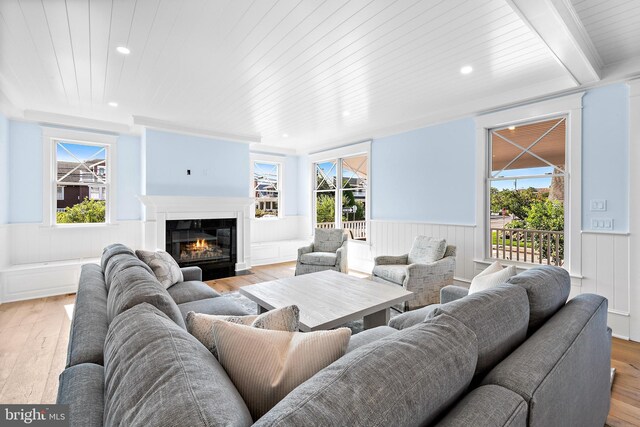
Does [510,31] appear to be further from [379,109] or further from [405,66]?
[379,109]

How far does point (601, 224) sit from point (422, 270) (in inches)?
68.2

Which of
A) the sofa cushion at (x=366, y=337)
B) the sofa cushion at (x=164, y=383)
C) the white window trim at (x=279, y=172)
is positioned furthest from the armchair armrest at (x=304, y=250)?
the sofa cushion at (x=164, y=383)

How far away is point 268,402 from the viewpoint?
81cm

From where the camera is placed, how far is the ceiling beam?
1823 millimetres

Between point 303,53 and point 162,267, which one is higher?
point 303,53

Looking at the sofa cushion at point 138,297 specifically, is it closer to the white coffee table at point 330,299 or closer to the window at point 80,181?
the white coffee table at point 330,299

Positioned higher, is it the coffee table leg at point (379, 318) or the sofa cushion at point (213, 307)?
the sofa cushion at point (213, 307)

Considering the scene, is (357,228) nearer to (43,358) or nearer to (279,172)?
(279,172)

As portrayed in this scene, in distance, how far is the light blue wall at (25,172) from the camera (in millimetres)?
4098

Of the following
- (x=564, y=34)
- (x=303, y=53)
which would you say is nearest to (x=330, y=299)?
(x=303, y=53)

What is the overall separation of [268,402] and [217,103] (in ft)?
12.3

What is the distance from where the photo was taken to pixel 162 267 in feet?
9.09

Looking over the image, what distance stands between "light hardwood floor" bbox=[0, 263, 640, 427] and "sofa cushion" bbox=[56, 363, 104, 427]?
1.50m

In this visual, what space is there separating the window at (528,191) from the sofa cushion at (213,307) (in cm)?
322
